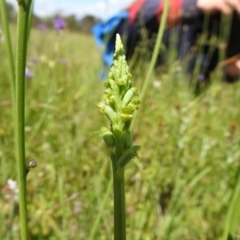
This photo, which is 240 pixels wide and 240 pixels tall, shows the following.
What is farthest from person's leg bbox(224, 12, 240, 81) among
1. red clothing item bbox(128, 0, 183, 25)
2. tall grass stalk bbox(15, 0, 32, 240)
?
tall grass stalk bbox(15, 0, 32, 240)

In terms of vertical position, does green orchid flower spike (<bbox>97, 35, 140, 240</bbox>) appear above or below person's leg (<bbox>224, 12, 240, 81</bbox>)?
below

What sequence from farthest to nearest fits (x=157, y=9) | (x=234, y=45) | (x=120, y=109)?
(x=234, y=45)
(x=157, y=9)
(x=120, y=109)

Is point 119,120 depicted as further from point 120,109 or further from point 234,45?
point 234,45

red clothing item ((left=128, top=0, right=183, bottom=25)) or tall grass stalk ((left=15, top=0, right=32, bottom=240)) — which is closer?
tall grass stalk ((left=15, top=0, right=32, bottom=240))

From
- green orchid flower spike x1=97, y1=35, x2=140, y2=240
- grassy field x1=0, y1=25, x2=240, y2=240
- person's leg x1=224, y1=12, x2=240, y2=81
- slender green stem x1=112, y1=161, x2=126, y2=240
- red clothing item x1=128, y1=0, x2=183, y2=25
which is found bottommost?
grassy field x1=0, y1=25, x2=240, y2=240

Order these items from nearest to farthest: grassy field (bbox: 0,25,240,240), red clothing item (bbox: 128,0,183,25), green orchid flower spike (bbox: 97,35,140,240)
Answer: green orchid flower spike (bbox: 97,35,140,240), grassy field (bbox: 0,25,240,240), red clothing item (bbox: 128,0,183,25)

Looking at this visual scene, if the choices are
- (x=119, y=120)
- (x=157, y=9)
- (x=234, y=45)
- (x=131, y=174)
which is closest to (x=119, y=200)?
(x=119, y=120)

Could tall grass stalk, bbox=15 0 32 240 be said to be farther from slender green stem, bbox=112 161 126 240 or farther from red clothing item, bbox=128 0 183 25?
red clothing item, bbox=128 0 183 25
